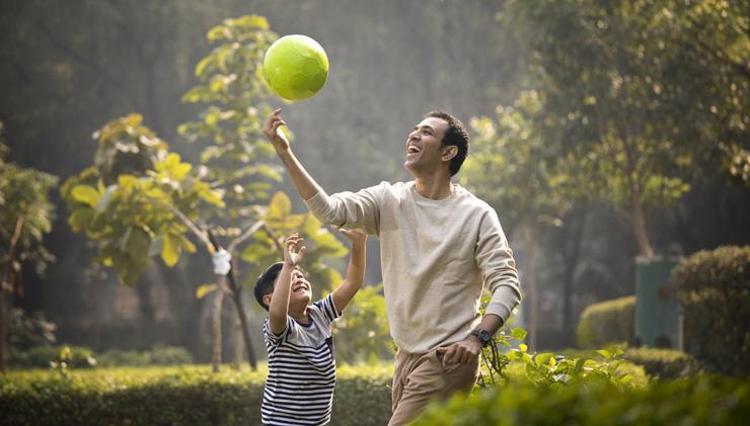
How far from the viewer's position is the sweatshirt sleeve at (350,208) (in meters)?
4.76

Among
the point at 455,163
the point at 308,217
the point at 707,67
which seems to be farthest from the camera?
the point at 707,67

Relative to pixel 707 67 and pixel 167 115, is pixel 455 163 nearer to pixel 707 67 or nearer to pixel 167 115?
pixel 707 67

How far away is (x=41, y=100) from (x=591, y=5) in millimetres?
17458

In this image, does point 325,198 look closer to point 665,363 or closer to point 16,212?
point 665,363

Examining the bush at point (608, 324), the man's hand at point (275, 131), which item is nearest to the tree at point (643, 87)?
the bush at point (608, 324)

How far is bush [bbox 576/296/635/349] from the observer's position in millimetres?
18156

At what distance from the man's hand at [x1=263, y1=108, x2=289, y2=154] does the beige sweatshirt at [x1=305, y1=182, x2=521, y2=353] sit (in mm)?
251

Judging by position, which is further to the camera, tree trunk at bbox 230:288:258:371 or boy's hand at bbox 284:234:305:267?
tree trunk at bbox 230:288:258:371

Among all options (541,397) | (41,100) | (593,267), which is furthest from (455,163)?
(593,267)

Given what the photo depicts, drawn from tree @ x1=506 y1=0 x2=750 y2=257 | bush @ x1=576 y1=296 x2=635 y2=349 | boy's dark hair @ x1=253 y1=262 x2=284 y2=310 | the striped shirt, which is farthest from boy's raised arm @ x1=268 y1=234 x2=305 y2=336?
bush @ x1=576 y1=296 x2=635 y2=349

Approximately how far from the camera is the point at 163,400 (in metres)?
10.3

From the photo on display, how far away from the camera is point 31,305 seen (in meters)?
32.4

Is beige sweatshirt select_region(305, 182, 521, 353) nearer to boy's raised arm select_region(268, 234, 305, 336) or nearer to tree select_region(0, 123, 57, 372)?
boy's raised arm select_region(268, 234, 305, 336)

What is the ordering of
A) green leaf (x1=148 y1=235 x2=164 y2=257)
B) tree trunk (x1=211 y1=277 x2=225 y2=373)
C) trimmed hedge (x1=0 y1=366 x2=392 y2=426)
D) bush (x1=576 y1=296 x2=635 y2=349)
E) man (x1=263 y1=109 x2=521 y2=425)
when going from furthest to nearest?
bush (x1=576 y1=296 x2=635 y2=349), tree trunk (x1=211 y1=277 x2=225 y2=373), green leaf (x1=148 y1=235 x2=164 y2=257), trimmed hedge (x1=0 y1=366 x2=392 y2=426), man (x1=263 y1=109 x2=521 y2=425)
